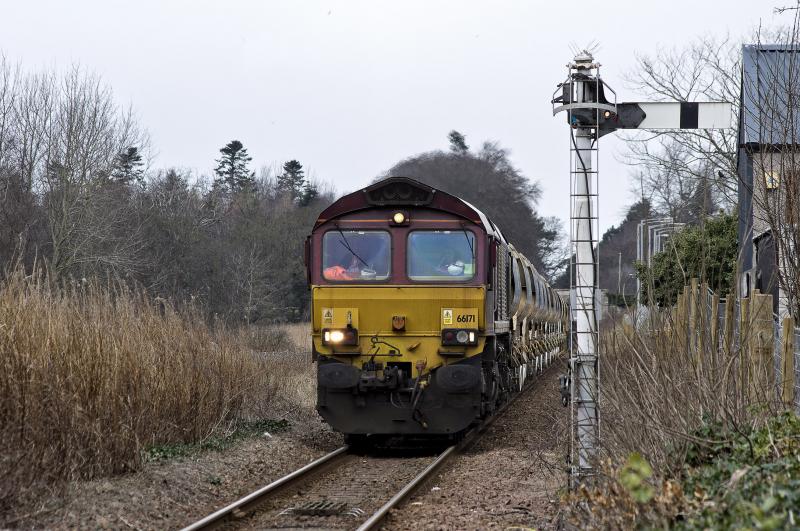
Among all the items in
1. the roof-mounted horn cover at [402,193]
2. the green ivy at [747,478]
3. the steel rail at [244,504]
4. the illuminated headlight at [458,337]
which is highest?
the roof-mounted horn cover at [402,193]

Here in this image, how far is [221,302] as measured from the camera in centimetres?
3894

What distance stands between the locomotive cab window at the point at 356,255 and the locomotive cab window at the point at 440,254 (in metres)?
0.33

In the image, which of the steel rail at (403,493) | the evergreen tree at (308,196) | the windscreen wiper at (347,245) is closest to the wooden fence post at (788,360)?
the steel rail at (403,493)

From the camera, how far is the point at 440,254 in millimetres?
12273

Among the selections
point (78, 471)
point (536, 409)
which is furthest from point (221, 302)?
point (78, 471)

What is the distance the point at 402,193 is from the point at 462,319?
1.74 m

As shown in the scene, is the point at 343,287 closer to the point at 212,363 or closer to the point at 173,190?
the point at 212,363

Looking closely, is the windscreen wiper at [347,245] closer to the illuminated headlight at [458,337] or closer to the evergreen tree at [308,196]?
the illuminated headlight at [458,337]

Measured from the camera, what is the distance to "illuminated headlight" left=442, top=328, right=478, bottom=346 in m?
11.9

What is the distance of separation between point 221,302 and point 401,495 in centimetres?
3091

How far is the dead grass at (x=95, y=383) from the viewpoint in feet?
25.5

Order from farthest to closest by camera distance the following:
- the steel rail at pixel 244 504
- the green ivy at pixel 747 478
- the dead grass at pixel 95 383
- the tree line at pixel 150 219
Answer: the tree line at pixel 150 219 < the dead grass at pixel 95 383 < the steel rail at pixel 244 504 < the green ivy at pixel 747 478

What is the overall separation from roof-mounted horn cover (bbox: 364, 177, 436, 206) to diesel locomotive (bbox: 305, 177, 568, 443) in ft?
0.04

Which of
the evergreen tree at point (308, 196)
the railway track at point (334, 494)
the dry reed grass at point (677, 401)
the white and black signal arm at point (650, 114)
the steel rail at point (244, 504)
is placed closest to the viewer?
the dry reed grass at point (677, 401)
